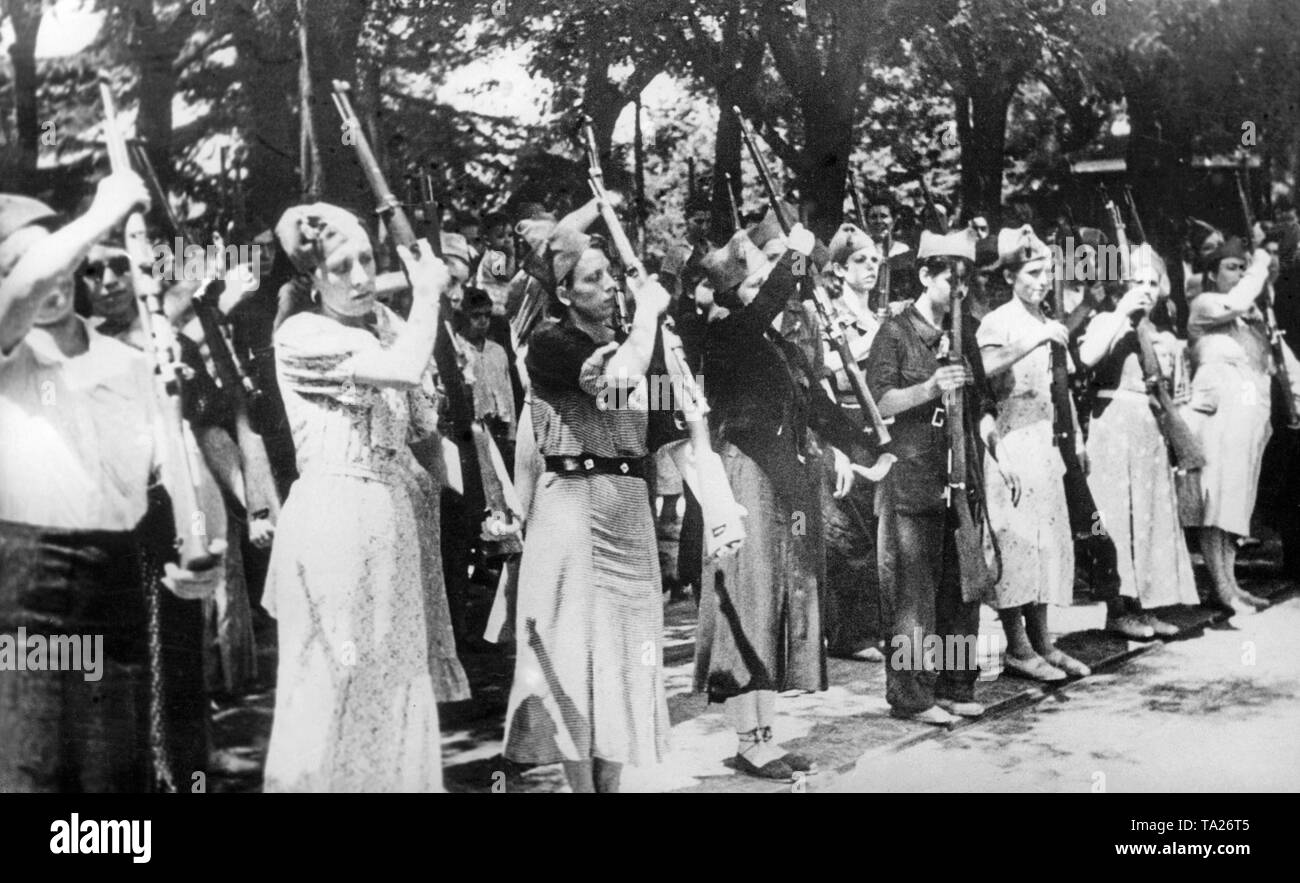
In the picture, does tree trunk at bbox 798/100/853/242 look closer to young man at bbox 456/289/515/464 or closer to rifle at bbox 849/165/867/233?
rifle at bbox 849/165/867/233

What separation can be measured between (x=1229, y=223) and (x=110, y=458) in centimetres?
456

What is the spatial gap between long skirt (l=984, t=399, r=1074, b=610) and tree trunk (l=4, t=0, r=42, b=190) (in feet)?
12.1

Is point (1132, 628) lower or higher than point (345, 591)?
lower

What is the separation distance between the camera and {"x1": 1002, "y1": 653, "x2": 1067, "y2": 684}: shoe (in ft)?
19.9

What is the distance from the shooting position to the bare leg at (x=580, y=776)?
16.7ft

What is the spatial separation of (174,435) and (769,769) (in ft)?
7.84

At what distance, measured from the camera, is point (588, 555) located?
5.03 meters

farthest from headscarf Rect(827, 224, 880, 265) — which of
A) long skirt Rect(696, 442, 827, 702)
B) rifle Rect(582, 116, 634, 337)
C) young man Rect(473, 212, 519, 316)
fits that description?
young man Rect(473, 212, 519, 316)

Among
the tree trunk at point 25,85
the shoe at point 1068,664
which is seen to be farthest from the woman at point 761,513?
the tree trunk at point 25,85

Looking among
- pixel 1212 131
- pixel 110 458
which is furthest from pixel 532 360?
pixel 1212 131

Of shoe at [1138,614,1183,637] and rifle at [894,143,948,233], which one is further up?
rifle at [894,143,948,233]

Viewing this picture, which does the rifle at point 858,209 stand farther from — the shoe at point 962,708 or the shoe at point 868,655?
the shoe at point 962,708

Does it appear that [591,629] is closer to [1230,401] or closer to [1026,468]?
[1026,468]

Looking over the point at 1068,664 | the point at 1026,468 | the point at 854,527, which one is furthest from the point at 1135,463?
the point at 854,527
